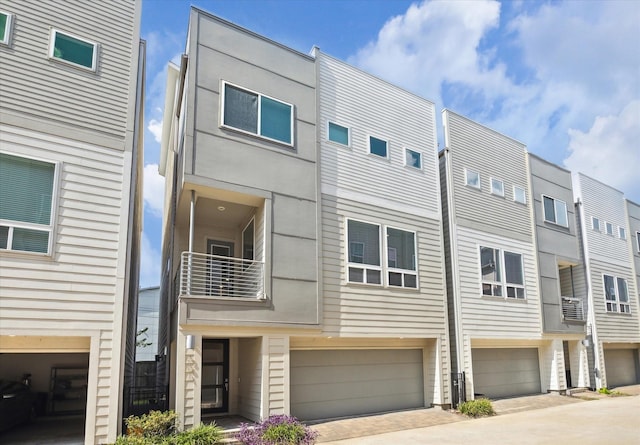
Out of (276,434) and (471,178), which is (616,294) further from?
(276,434)

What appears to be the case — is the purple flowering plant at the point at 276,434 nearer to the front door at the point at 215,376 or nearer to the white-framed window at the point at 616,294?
the front door at the point at 215,376

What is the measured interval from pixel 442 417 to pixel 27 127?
11.4 metres

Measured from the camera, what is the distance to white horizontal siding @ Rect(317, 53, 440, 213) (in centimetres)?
1257

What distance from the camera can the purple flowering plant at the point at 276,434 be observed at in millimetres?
8767

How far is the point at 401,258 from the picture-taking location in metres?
13.1

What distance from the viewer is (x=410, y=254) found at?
43.8 ft

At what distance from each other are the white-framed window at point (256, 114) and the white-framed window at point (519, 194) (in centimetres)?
995

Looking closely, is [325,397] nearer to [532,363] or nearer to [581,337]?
[532,363]

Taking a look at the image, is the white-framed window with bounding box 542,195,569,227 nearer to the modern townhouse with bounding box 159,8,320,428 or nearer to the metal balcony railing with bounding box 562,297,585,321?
the metal balcony railing with bounding box 562,297,585,321

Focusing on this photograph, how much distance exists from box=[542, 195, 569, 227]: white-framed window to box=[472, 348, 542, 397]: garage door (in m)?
5.20

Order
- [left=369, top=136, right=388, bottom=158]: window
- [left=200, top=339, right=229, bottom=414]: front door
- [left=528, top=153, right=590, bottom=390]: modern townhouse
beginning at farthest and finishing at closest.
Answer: [left=528, top=153, right=590, bottom=390]: modern townhouse, [left=369, top=136, right=388, bottom=158]: window, [left=200, top=339, right=229, bottom=414]: front door

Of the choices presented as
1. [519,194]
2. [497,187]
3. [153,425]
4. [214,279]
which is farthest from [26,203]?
[519,194]

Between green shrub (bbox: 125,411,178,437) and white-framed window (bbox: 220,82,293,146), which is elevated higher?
white-framed window (bbox: 220,82,293,146)

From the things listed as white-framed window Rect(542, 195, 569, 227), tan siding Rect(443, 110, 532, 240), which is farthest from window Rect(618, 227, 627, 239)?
tan siding Rect(443, 110, 532, 240)
